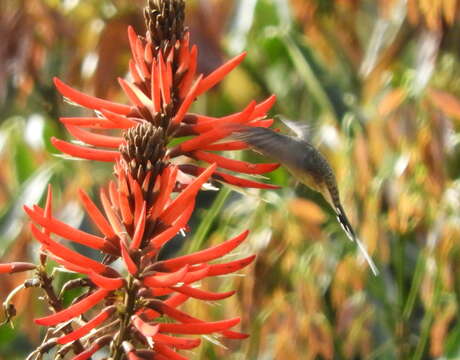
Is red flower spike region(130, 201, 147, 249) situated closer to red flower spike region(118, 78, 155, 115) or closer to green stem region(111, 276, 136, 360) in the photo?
green stem region(111, 276, 136, 360)

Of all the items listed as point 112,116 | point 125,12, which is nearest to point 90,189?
point 125,12

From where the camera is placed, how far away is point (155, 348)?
0.92 metres

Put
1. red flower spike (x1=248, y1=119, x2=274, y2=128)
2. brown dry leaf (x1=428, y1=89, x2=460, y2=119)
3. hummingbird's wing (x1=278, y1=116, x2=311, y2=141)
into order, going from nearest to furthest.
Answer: red flower spike (x1=248, y1=119, x2=274, y2=128) < hummingbird's wing (x1=278, y1=116, x2=311, y2=141) < brown dry leaf (x1=428, y1=89, x2=460, y2=119)

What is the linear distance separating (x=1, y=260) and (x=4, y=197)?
0.42m

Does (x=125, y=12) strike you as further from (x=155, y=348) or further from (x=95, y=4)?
(x=155, y=348)

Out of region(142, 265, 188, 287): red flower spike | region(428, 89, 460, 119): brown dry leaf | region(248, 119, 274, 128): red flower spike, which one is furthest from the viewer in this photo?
region(428, 89, 460, 119): brown dry leaf

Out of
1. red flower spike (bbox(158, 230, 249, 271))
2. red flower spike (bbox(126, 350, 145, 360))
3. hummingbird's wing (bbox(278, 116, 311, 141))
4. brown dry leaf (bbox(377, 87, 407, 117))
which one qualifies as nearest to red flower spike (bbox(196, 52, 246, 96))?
red flower spike (bbox(158, 230, 249, 271))

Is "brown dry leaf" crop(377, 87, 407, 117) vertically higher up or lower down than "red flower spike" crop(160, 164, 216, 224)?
lower down

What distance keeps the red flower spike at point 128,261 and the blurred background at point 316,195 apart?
0.70 meters

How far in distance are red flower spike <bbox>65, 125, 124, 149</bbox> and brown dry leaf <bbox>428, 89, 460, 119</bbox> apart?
106 centimetres

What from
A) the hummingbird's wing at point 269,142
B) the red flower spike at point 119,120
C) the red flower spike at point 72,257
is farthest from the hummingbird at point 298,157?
the red flower spike at point 72,257

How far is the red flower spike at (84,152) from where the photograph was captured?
3.28 feet

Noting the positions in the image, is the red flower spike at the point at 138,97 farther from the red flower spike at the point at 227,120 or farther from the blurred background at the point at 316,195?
the blurred background at the point at 316,195

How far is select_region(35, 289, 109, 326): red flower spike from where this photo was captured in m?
0.87
